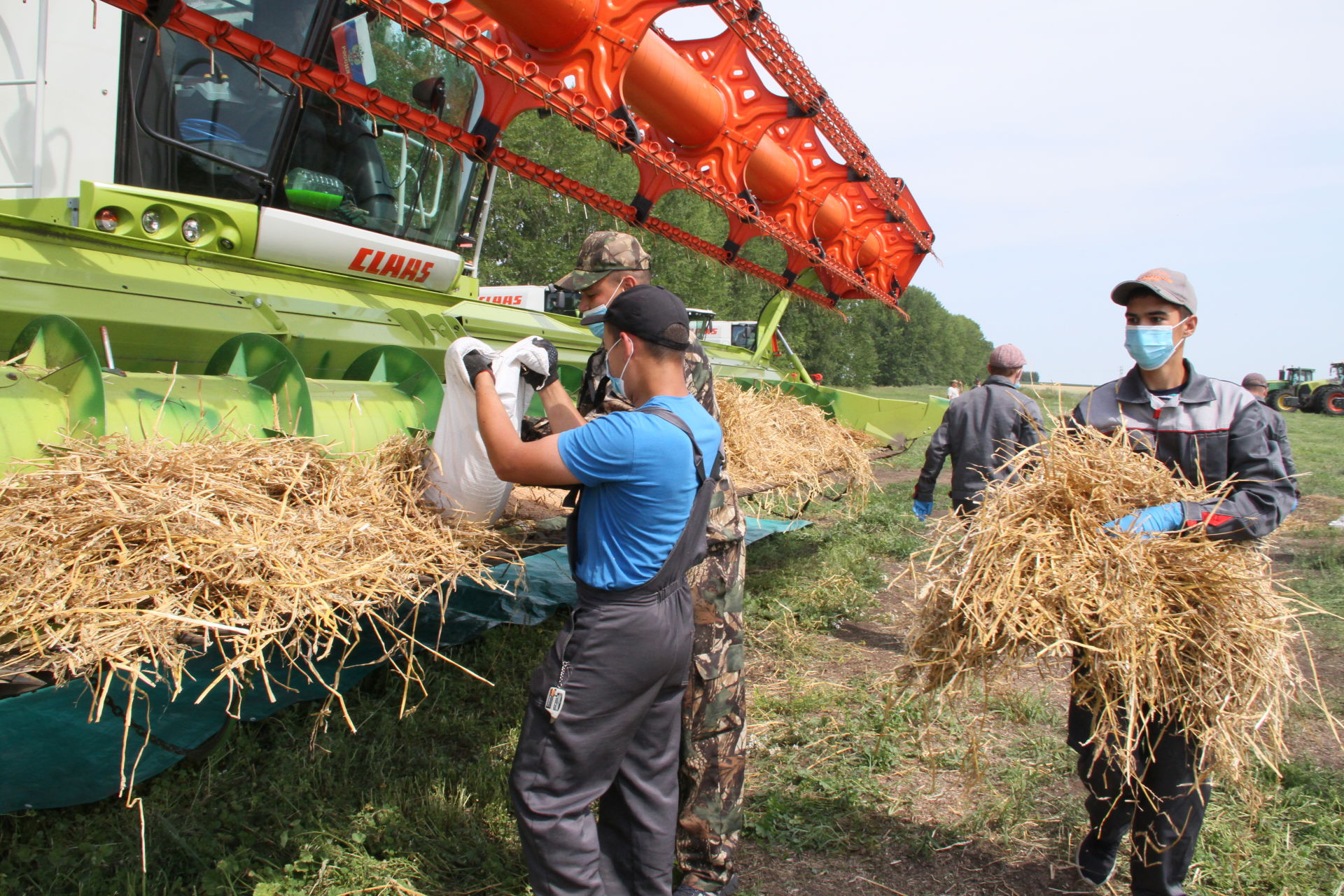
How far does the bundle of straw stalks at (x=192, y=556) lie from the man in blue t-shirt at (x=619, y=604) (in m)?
0.44

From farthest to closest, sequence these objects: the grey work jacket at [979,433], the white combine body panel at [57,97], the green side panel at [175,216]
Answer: the grey work jacket at [979,433] → the white combine body panel at [57,97] → the green side panel at [175,216]

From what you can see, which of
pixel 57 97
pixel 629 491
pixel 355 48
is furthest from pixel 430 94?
pixel 629 491

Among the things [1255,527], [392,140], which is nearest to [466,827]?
[1255,527]

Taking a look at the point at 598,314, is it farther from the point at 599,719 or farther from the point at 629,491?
the point at 599,719

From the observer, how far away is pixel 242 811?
3.19m

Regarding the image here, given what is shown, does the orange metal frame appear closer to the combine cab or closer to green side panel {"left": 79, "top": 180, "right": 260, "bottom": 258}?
the combine cab

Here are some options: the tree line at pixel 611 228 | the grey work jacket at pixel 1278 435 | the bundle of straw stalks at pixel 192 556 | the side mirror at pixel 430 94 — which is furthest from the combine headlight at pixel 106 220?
the grey work jacket at pixel 1278 435

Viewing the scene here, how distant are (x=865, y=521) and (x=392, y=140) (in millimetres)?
6119

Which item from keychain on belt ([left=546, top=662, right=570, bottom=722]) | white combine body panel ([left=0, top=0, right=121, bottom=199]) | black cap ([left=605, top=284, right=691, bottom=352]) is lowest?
keychain on belt ([left=546, top=662, right=570, bottom=722])

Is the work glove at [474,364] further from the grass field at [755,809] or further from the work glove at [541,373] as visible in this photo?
the grass field at [755,809]

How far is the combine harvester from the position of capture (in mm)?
3033

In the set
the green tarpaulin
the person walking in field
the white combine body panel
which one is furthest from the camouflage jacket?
the white combine body panel

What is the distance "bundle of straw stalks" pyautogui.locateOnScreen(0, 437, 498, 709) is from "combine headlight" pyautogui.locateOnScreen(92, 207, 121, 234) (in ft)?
5.82

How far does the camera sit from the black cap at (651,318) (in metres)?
2.38
